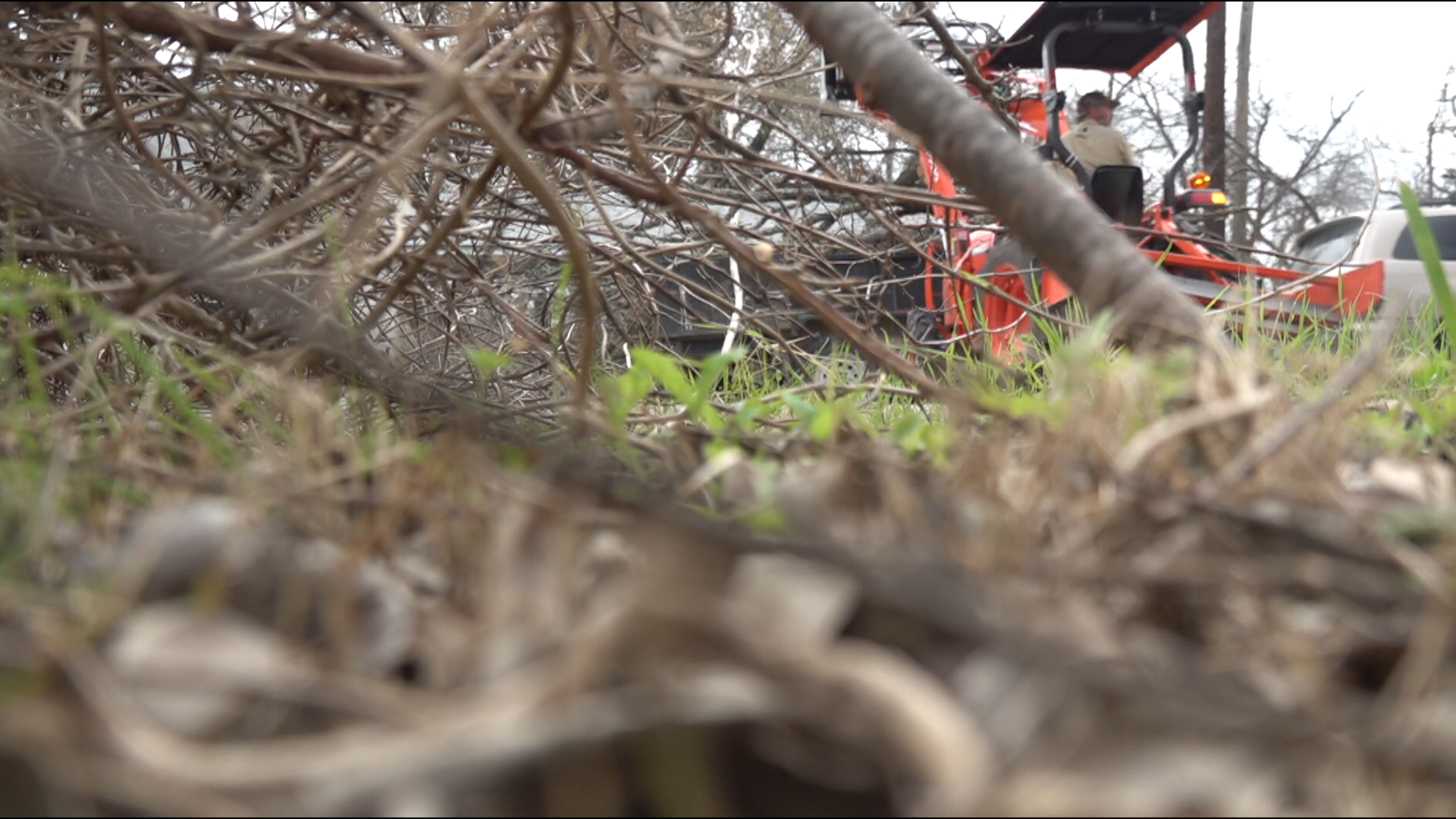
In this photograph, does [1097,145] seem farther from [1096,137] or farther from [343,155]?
[343,155]

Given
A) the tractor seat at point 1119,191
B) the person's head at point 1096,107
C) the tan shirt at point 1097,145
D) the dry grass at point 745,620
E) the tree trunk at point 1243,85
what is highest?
the tree trunk at point 1243,85

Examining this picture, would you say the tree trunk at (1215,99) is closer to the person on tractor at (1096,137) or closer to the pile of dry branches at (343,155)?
the person on tractor at (1096,137)

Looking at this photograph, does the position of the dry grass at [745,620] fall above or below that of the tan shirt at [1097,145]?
below

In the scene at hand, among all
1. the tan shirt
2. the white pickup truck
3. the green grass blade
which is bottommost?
the green grass blade

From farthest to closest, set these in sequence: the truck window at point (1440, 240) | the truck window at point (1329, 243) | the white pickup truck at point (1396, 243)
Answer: the truck window at point (1329, 243)
the truck window at point (1440, 240)
the white pickup truck at point (1396, 243)

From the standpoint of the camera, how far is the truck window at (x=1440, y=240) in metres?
6.87

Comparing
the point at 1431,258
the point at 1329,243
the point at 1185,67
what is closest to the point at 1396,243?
the point at 1329,243

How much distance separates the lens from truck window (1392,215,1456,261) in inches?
271

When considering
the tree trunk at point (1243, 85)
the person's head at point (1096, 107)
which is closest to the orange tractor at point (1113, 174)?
the person's head at point (1096, 107)

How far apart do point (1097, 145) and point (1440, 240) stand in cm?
236

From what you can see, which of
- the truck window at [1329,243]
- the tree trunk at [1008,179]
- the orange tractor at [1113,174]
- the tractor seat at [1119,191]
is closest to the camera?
the tree trunk at [1008,179]

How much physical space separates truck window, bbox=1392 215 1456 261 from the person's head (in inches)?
89.1

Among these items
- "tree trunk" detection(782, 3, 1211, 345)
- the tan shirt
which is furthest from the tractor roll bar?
"tree trunk" detection(782, 3, 1211, 345)

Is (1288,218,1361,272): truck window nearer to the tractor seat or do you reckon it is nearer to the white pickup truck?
the white pickup truck
